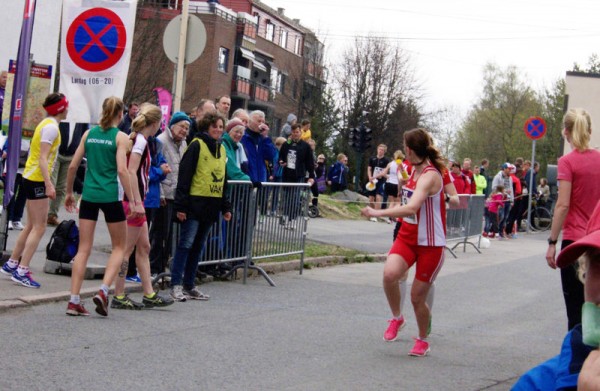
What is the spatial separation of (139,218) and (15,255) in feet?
6.30

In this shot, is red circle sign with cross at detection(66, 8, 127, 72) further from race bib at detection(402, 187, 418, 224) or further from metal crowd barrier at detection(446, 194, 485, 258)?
metal crowd barrier at detection(446, 194, 485, 258)

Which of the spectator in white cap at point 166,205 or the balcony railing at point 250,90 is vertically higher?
the balcony railing at point 250,90

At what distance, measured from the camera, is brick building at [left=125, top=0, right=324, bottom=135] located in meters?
60.4

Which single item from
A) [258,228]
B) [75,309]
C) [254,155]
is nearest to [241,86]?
[254,155]

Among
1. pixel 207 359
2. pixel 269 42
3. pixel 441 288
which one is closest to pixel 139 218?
pixel 207 359

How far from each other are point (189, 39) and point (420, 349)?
263 inches

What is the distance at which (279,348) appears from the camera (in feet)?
25.9

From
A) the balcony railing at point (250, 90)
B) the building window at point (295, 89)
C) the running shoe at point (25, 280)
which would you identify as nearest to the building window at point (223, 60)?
the balcony railing at point (250, 90)

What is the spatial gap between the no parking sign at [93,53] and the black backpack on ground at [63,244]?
3.97 ft

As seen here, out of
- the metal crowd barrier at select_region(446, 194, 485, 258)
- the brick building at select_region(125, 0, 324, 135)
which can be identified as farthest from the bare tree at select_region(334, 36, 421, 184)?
the metal crowd barrier at select_region(446, 194, 485, 258)

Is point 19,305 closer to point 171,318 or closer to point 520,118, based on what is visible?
point 171,318

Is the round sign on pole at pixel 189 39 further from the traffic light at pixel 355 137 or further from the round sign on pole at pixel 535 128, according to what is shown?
the traffic light at pixel 355 137

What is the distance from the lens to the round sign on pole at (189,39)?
514 inches

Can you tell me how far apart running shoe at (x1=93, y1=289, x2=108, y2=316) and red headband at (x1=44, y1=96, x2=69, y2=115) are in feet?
7.57
